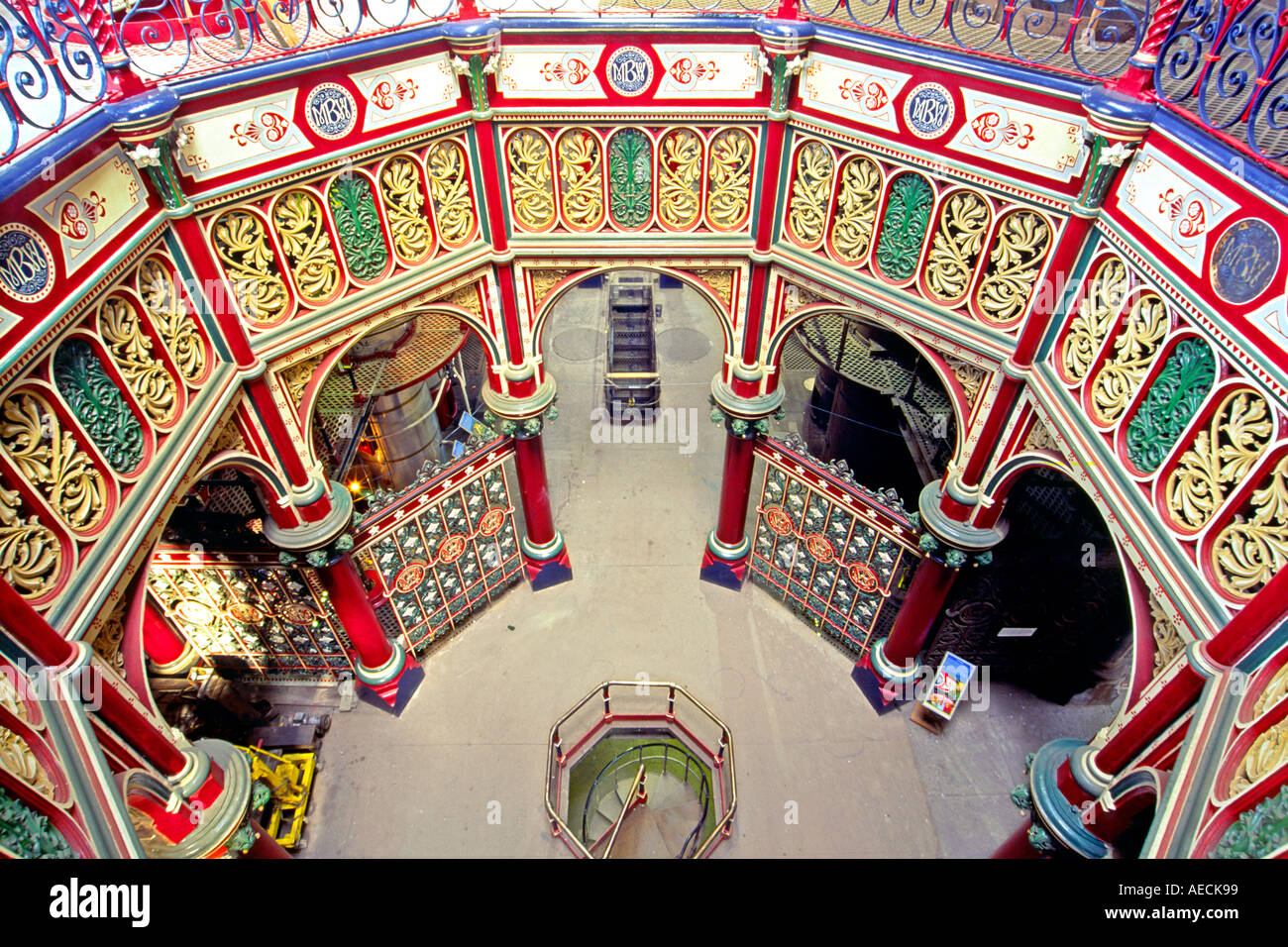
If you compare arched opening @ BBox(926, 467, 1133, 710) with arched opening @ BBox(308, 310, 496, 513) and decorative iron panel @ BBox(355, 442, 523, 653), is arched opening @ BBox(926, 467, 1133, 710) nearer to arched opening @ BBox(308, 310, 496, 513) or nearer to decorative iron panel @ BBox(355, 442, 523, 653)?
decorative iron panel @ BBox(355, 442, 523, 653)

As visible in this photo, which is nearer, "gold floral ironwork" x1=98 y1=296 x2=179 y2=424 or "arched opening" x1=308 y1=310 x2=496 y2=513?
"gold floral ironwork" x1=98 y1=296 x2=179 y2=424

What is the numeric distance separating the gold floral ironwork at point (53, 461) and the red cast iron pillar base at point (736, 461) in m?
7.61

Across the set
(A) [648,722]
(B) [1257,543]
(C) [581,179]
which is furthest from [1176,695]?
(C) [581,179]

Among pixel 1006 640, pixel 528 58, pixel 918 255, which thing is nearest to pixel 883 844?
pixel 1006 640

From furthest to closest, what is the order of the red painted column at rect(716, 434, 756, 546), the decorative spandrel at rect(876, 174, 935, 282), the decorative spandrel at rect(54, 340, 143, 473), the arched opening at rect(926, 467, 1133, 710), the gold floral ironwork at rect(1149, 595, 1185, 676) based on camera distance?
the red painted column at rect(716, 434, 756, 546), the arched opening at rect(926, 467, 1133, 710), the decorative spandrel at rect(876, 174, 935, 282), the gold floral ironwork at rect(1149, 595, 1185, 676), the decorative spandrel at rect(54, 340, 143, 473)

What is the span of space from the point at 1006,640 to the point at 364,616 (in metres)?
9.54

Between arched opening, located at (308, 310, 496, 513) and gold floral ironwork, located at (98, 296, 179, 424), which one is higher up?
gold floral ironwork, located at (98, 296, 179, 424)

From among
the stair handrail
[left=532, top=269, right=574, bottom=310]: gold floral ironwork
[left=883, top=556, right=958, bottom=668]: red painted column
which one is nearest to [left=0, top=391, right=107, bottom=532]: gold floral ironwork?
[left=532, top=269, right=574, bottom=310]: gold floral ironwork

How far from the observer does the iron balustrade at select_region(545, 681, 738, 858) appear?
9828mm

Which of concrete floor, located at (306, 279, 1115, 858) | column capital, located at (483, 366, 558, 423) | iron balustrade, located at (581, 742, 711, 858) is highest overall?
column capital, located at (483, 366, 558, 423)

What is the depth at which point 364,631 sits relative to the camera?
1080 cm

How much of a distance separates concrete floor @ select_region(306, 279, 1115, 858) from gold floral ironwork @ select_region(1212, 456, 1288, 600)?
632 centimetres

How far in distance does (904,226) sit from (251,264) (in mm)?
6949

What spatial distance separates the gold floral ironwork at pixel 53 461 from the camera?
17.3ft
